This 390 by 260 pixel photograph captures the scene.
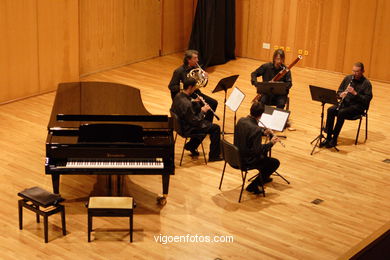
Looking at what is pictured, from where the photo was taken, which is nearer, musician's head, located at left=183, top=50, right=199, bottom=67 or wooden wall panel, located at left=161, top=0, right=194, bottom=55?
musician's head, located at left=183, top=50, right=199, bottom=67

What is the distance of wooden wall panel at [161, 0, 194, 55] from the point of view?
41.8ft

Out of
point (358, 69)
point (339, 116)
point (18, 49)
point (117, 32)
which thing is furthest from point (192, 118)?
point (117, 32)

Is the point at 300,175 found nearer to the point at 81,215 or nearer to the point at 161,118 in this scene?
the point at 161,118

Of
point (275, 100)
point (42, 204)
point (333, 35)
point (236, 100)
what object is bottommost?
point (42, 204)

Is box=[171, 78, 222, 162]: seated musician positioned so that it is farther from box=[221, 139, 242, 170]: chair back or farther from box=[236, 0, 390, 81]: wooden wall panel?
box=[236, 0, 390, 81]: wooden wall panel

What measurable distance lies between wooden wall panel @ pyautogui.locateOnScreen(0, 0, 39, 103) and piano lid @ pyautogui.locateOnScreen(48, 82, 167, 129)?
2.11 m

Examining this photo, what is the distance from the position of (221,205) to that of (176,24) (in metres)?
7.02

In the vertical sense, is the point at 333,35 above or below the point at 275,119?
A: above

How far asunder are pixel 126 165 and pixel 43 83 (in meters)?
4.57

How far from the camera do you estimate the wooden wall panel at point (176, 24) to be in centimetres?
1273

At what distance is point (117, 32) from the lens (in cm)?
1167

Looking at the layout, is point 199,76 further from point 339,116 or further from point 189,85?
point 339,116

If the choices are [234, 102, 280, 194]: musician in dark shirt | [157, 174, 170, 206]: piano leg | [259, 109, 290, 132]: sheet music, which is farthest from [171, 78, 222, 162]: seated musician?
[157, 174, 170, 206]: piano leg

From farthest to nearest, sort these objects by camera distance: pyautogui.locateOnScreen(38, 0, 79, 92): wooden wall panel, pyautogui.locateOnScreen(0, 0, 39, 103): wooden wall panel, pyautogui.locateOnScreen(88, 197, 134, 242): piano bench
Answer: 1. pyautogui.locateOnScreen(38, 0, 79, 92): wooden wall panel
2. pyautogui.locateOnScreen(0, 0, 39, 103): wooden wall panel
3. pyautogui.locateOnScreen(88, 197, 134, 242): piano bench
